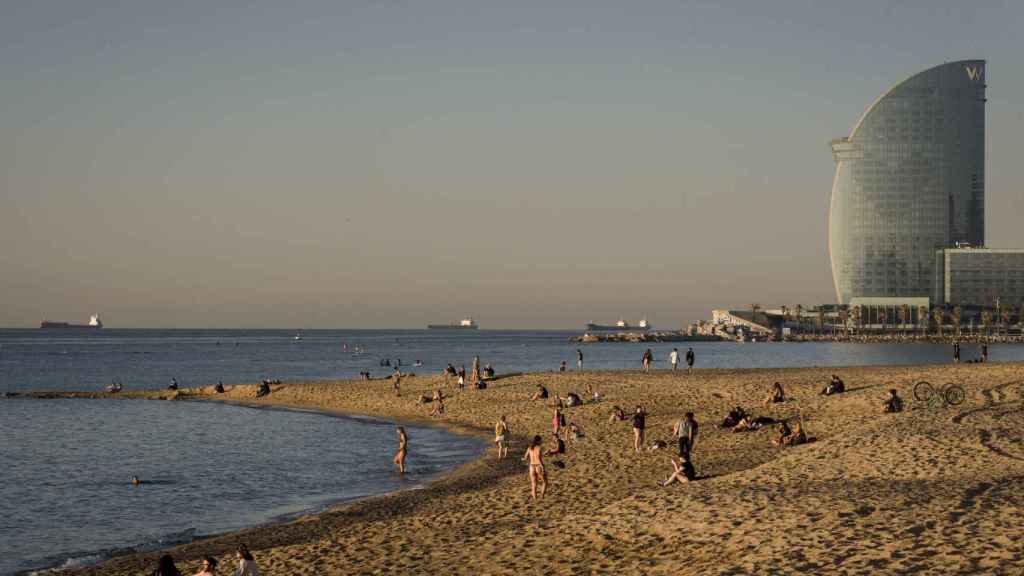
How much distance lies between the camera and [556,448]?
30656mm

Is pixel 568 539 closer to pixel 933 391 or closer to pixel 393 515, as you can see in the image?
pixel 393 515

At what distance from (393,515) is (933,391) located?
2237 cm

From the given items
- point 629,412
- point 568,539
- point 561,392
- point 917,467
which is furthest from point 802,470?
point 561,392

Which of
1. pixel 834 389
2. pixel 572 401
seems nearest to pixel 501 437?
pixel 572 401

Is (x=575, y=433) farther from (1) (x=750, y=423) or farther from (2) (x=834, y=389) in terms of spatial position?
(2) (x=834, y=389)

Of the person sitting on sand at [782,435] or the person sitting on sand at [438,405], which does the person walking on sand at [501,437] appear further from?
the person sitting on sand at [438,405]

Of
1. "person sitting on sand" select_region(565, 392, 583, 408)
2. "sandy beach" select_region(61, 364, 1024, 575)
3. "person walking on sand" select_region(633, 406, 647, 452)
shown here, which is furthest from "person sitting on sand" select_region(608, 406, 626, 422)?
"person walking on sand" select_region(633, 406, 647, 452)

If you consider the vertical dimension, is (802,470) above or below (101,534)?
above

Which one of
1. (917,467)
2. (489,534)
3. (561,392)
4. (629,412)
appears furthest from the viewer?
(561,392)

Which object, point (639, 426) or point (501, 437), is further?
point (501, 437)

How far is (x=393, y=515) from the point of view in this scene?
2341 cm

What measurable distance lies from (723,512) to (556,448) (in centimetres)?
1285

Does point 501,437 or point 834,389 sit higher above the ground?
point 834,389

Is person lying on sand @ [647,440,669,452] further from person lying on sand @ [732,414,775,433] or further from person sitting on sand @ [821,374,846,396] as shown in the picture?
person sitting on sand @ [821,374,846,396]
